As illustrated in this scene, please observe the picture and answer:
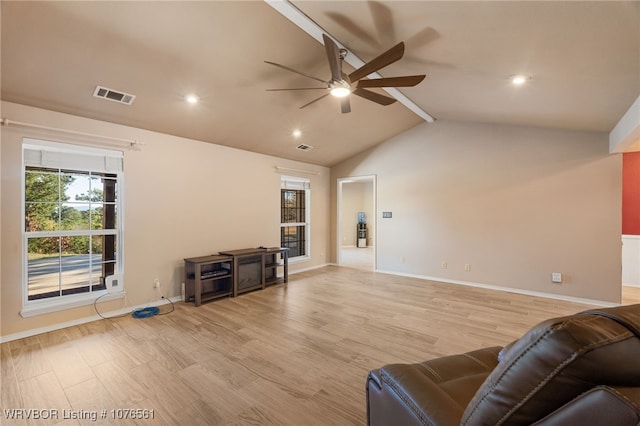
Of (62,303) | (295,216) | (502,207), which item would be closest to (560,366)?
(62,303)

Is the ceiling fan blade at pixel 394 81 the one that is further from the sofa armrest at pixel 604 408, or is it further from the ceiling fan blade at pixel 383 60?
the sofa armrest at pixel 604 408

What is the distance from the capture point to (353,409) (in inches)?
72.6

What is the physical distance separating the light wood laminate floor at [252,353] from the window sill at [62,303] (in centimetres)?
25

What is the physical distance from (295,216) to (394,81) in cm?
414

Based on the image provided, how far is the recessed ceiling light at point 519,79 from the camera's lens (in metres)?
2.68

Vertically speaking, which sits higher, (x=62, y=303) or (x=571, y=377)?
(x=571, y=377)

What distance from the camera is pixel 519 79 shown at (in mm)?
2744

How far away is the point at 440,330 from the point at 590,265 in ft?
9.25

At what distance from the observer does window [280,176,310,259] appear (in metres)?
5.93

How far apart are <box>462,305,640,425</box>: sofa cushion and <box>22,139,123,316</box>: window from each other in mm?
4152

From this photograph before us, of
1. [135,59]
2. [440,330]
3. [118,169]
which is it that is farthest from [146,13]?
[440,330]

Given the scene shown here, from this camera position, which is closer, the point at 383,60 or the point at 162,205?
the point at 383,60

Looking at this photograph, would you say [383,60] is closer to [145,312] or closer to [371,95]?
[371,95]

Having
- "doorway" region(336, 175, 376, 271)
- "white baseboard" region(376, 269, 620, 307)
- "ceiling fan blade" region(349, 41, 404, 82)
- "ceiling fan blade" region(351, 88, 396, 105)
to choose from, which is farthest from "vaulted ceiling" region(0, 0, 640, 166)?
"doorway" region(336, 175, 376, 271)
